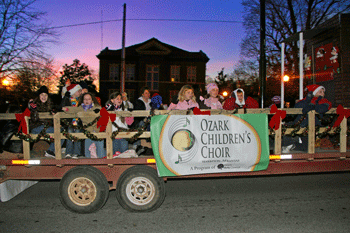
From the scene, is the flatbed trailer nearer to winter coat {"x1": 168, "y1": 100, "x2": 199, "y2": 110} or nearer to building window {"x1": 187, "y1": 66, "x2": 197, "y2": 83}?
winter coat {"x1": 168, "y1": 100, "x2": 199, "y2": 110}

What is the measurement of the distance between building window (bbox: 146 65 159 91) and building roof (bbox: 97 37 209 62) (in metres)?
1.87

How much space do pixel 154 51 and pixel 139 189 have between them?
31400 mm

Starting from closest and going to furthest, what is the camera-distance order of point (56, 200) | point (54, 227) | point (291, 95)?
point (54, 227) < point (56, 200) < point (291, 95)

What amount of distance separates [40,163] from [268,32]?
2499 centimetres

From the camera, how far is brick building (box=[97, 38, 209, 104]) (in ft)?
113

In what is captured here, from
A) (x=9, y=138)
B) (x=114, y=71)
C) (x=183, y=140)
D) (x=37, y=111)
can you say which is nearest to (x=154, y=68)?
→ (x=114, y=71)

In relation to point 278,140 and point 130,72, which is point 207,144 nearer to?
point 278,140

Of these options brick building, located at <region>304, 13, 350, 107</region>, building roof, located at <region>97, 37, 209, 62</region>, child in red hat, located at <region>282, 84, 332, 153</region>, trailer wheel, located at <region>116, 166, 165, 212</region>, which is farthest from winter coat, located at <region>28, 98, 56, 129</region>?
building roof, located at <region>97, 37, 209, 62</region>

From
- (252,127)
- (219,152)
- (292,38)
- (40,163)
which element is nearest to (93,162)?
(40,163)

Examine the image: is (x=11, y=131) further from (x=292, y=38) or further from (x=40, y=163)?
(x=292, y=38)

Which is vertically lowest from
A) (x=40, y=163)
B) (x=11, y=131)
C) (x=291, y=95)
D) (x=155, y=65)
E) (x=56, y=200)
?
(x=56, y=200)

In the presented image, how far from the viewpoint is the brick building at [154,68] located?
34562mm

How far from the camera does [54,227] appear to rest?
4.04m

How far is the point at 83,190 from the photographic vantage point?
445cm
